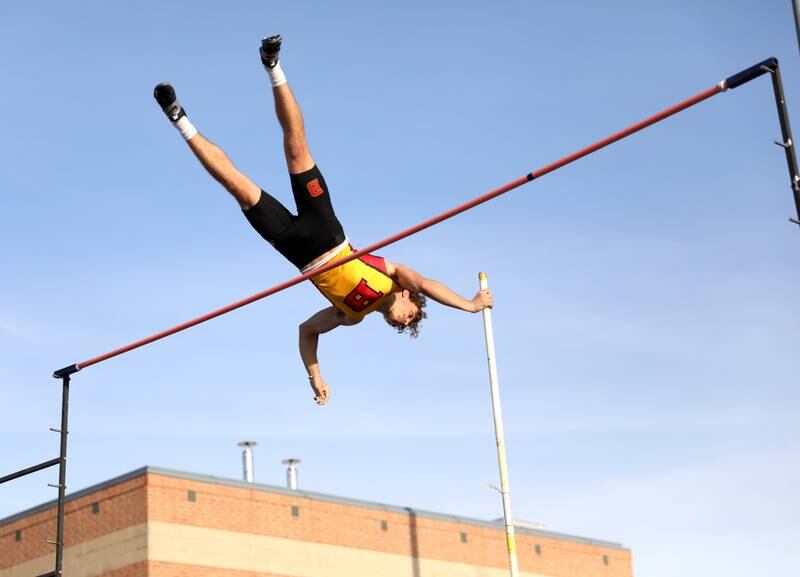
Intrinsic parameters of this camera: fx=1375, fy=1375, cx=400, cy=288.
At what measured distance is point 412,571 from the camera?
3400 cm

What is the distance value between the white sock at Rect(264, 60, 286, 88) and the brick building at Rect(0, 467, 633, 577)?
19.8 m

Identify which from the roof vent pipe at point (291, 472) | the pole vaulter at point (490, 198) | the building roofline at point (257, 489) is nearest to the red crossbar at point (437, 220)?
the pole vaulter at point (490, 198)

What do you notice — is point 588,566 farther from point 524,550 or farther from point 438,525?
point 438,525

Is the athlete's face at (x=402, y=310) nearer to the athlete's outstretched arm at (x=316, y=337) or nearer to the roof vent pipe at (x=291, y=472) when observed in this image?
the athlete's outstretched arm at (x=316, y=337)

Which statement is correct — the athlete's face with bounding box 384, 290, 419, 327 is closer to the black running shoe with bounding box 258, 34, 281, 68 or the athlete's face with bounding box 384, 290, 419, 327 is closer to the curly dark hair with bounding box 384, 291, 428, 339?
the curly dark hair with bounding box 384, 291, 428, 339

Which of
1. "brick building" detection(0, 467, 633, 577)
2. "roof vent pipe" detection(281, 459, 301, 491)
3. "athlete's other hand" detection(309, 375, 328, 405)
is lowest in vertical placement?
"athlete's other hand" detection(309, 375, 328, 405)

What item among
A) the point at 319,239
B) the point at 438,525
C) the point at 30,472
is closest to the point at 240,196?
the point at 319,239

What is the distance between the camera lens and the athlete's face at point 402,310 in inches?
472

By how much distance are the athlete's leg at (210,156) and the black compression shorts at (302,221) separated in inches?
4.8

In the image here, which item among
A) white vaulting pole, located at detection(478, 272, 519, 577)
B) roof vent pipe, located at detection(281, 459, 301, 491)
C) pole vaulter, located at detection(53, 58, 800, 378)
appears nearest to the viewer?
pole vaulter, located at detection(53, 58, 800, 378)

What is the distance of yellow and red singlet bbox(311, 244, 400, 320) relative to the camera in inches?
460

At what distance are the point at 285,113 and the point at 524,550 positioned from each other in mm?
27823

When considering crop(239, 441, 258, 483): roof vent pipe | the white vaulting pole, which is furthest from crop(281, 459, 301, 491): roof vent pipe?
the white vaulting pole

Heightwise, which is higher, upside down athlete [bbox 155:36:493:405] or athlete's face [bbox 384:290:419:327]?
upside down athlete [bbox 155:36:493:405]
